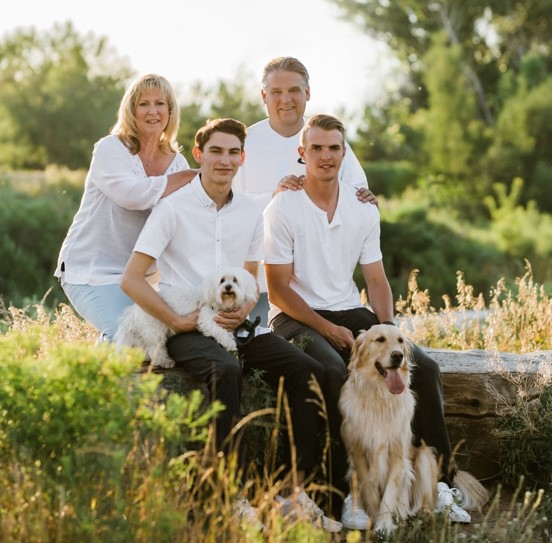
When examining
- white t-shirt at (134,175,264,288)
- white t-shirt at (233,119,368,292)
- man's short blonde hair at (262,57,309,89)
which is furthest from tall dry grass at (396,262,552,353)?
white t-shirt at (134,175,264,288)

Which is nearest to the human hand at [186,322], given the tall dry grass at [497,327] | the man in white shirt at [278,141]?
the man in white shirt at [278,141]

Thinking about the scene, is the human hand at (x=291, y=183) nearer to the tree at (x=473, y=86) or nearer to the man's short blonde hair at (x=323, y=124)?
the man's short blonde hair at (x=323, y=124)

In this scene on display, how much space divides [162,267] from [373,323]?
132cm

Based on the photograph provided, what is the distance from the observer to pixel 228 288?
496cm

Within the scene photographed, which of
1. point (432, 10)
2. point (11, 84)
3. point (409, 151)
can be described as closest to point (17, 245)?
point (11, 84)

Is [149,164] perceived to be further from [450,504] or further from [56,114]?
[56,114]

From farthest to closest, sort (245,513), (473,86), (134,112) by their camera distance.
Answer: (473,86) → (134,112) → (245,513)

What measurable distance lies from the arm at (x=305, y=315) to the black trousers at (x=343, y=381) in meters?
0.05

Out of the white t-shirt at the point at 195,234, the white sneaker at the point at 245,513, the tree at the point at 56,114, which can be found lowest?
the white sneaker at the point at 245,513

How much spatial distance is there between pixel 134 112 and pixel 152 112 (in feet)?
0.41

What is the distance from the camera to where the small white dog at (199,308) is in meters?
4.98

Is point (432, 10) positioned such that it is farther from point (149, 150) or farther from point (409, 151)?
point (149, 150)

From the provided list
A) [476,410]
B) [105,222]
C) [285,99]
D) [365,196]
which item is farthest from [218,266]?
[476,410]

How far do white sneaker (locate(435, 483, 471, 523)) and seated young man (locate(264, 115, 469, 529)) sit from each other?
0.49 ft
